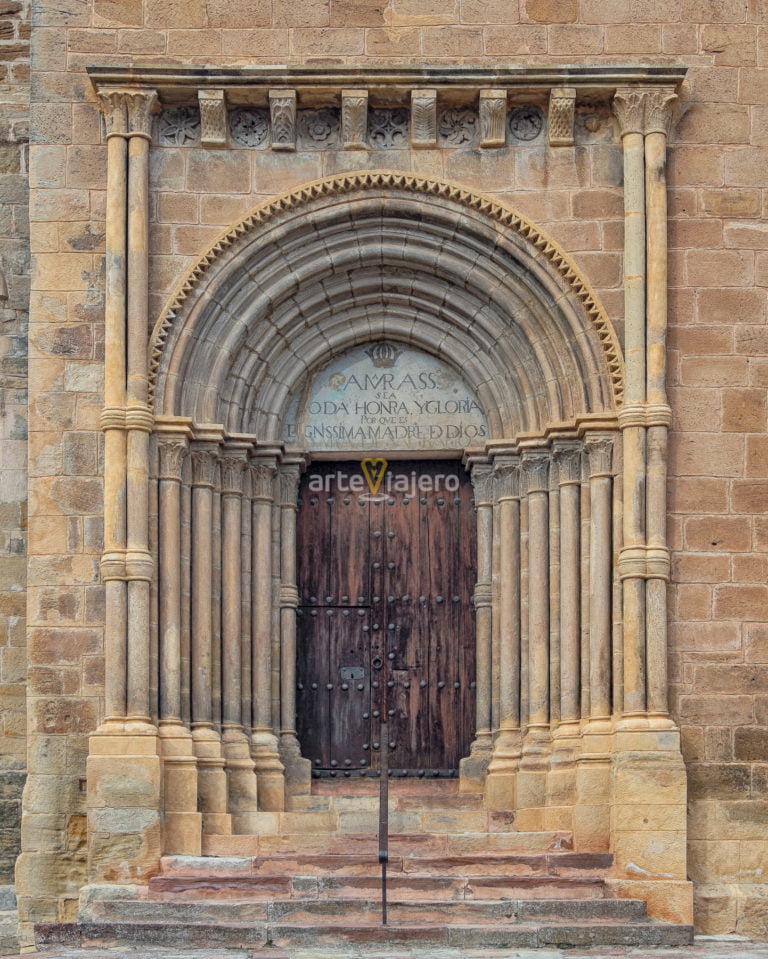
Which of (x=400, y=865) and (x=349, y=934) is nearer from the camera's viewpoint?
(x=349, y=934)

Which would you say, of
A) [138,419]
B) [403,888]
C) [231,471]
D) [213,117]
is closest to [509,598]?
[231,471]

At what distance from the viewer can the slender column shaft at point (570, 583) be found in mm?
17703

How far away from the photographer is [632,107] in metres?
17.8

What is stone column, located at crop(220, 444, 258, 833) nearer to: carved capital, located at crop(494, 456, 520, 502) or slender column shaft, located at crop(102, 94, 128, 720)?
slender column shaft, located at crop(102, 94, 128, 720)

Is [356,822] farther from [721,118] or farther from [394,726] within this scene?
[721,118]

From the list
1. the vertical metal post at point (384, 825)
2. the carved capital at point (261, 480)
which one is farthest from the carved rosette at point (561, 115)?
the vertical metal post at point (384, 825)

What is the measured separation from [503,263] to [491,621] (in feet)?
9.30

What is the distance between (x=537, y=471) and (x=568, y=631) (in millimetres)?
1324

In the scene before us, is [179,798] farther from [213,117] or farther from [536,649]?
[213,117]

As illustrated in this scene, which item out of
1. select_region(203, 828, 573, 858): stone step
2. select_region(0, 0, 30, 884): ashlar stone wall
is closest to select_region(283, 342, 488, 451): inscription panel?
select_region(0, 0, 30, 884): ashlar stone wall

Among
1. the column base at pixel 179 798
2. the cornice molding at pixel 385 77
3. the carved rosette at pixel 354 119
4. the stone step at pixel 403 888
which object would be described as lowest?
the stone step at pixel 403 888

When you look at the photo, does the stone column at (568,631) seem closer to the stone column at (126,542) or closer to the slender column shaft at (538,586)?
the slender column shaft at (538,586)

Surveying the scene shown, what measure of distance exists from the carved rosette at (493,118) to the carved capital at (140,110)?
8.28ft

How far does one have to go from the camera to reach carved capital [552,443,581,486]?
707 inches
